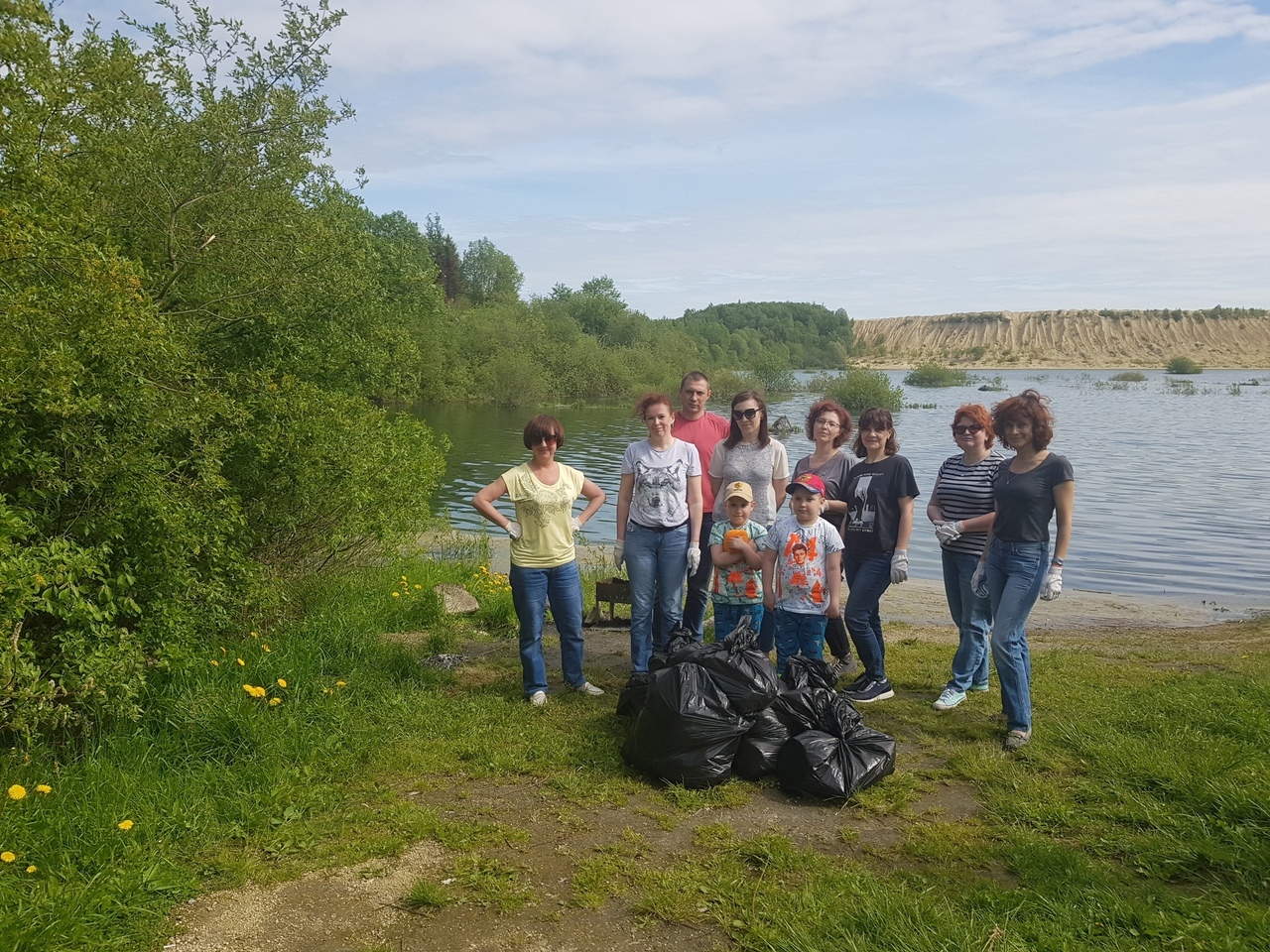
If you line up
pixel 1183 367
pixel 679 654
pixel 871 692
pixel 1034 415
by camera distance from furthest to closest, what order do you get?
1. pixel 1183 367
2. pixel 871 692
3. pixel 1034 415
4. pixel 679 654

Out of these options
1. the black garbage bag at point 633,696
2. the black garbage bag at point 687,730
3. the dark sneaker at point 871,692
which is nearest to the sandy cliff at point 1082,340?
the dark sneaker at point 871,692

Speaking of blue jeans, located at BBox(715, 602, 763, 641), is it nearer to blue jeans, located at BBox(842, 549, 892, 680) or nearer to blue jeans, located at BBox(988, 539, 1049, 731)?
blue jeans, located at BBox(842, 549, 892, 680)

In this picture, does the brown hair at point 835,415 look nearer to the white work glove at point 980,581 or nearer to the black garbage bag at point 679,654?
the white work glove at point 980,581

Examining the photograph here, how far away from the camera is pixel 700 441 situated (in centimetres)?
641

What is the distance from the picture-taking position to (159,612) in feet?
15.9

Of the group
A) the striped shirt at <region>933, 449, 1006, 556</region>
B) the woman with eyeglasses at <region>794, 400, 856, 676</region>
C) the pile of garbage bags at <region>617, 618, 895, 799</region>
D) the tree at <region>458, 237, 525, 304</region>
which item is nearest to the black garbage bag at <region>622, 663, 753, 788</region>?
the pile of garbage bags at <region>617, 618, 895, 799</region>

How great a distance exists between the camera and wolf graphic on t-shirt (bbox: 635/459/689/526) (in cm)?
586

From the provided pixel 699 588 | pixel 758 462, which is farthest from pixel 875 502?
pixel 699 588

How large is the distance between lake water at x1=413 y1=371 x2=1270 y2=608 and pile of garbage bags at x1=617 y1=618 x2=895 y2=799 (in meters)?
9.70

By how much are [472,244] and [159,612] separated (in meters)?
86.3

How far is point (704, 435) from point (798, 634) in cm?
159

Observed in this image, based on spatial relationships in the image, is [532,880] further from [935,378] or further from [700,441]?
[935,378]

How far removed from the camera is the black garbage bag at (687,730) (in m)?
4.43

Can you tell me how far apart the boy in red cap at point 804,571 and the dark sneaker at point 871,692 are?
0.47m
